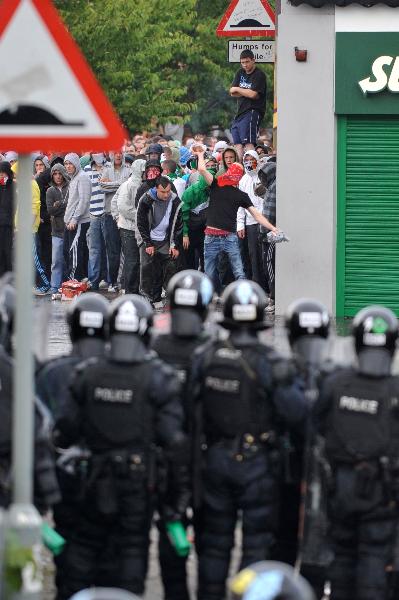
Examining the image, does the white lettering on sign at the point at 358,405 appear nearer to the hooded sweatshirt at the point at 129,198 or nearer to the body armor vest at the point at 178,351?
the body armor vest at the point at 178,351

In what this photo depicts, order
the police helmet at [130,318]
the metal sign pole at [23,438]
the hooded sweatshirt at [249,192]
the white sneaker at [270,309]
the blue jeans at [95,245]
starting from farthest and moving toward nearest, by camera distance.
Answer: the blue jeans at [95,245] < the hooded sweatshirt at [249,192] < the white sneaker at [270,309] < the police helmet at [130,318] < the metal sign pole at [23,438]

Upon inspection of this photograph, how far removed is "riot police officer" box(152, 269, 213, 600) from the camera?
8.56 meters

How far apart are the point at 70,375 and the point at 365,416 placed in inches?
55.4

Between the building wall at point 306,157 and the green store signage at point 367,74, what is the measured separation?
117 millimetres

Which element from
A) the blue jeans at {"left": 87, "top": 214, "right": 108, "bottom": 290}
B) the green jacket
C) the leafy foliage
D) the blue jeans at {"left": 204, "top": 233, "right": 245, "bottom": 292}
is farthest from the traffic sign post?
the leafy foliage

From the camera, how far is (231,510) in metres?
8.30

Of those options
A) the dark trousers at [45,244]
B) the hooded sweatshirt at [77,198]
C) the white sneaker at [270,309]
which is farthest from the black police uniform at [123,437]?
the dark trousers at [45,244]

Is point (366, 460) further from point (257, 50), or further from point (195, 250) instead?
point (257, 50)

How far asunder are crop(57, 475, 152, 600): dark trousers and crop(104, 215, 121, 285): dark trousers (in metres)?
15.1

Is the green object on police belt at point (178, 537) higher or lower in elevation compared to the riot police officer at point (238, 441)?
lower

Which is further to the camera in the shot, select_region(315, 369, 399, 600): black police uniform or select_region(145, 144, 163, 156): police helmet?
select_region(145, 144, 163, 156): police helmet

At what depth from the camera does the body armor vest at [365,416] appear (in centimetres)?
784

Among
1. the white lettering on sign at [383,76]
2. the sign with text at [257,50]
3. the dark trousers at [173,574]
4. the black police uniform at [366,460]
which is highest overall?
the sign with text at [257,50]

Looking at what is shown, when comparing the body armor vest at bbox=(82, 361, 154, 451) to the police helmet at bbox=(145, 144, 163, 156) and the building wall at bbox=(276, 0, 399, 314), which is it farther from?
the police helmet at bbox=(145, 144, 163, 156)
